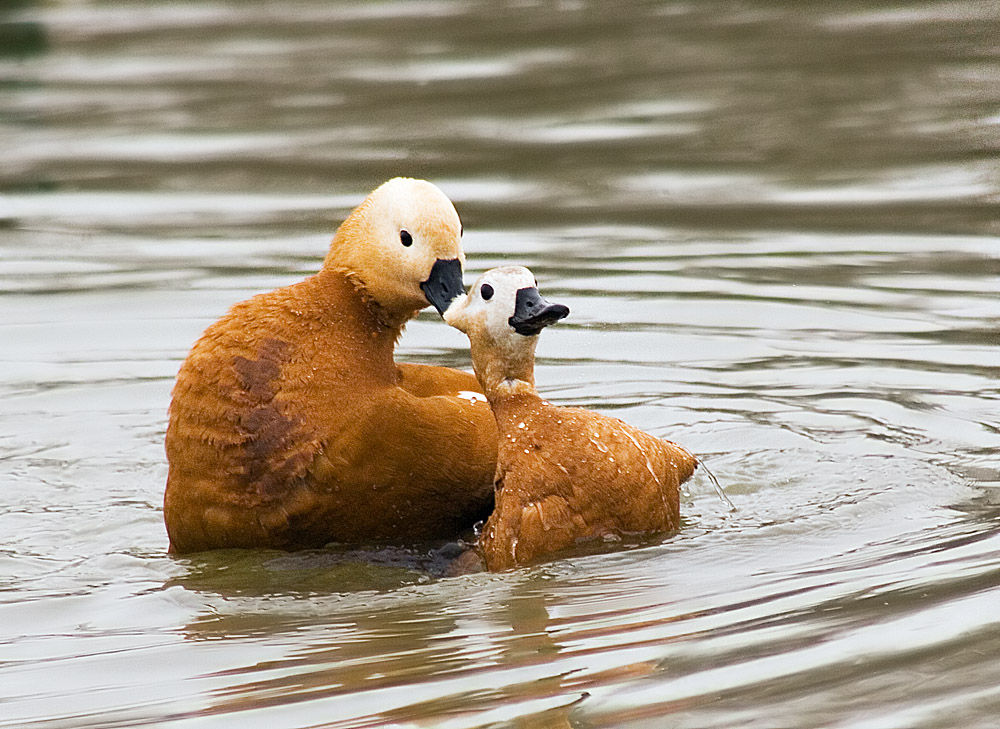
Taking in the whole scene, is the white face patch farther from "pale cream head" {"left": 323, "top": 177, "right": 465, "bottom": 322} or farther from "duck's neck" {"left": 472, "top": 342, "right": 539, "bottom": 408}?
"pale cream head" {"left": 323, "top": 177, "right": 465, "bottom": 322}

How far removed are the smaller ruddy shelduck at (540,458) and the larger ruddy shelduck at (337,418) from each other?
18cm

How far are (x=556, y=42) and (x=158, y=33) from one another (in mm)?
3740

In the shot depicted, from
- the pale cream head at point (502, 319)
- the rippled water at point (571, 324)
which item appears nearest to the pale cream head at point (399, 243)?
the pale cream head at point (502, 319)

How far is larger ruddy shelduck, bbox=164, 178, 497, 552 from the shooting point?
6.00 m

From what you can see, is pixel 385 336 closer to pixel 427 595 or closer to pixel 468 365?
pixel 427 595

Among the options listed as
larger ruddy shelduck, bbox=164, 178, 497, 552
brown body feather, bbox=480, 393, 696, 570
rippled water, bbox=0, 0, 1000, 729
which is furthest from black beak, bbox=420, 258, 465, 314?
rippled water, bbox=0, 0, 1000, 729

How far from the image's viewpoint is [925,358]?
26.5ft

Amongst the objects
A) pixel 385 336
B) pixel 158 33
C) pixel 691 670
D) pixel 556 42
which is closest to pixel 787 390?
pixel 385 336

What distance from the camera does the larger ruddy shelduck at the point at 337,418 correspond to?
600 centimetres

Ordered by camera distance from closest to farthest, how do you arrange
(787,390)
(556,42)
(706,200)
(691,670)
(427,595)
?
(691,670), (427,595), (787,390), (706,200), (556,42)

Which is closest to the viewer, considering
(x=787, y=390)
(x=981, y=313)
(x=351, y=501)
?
(x=351, y=501)

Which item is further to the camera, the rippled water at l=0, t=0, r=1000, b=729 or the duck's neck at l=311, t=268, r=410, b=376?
the duck's neck at l=311, t=268, r=410, b=376

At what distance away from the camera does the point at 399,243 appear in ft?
20.4

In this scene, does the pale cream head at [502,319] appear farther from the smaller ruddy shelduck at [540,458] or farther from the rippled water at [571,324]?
the rippled water at [571,324]
